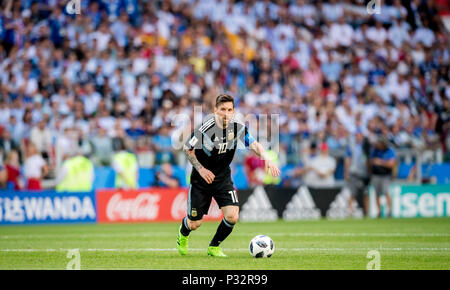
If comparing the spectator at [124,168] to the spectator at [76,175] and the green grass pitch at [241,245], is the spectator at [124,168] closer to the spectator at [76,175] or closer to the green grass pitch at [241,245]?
the spectator at [76,175]

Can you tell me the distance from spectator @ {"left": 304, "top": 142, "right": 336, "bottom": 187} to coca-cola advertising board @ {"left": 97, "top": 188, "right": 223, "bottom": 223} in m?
2.88

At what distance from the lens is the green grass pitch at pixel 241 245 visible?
1133 centimetres

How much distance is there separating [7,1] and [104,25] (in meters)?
2.89

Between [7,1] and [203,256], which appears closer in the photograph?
[203,256]

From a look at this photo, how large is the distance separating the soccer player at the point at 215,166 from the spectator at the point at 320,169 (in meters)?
10.8

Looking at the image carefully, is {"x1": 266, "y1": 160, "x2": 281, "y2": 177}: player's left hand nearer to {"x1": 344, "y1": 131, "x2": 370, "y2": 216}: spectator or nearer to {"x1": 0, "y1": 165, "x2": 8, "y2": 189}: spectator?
{"x1": 0, "y1": 165, "x2": 8, "y2": 189}: spectator

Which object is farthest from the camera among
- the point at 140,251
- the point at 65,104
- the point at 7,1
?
the point at 7,1

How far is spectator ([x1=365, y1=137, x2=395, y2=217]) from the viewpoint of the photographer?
22953 millimetres

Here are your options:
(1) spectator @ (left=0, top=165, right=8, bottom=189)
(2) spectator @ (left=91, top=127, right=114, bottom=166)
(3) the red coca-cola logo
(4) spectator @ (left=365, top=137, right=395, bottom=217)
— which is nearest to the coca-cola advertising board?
(3) the red coca-cola logo

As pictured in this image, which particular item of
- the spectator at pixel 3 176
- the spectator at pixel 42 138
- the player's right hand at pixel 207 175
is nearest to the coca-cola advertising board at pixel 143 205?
the spectator at pixel 42 138

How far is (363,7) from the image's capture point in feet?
96.6

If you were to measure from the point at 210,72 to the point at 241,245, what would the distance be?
11.8 metres

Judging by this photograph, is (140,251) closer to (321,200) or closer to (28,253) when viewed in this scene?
(28,253)

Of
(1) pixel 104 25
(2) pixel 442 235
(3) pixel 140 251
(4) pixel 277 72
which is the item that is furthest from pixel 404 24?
(3) pixel 140 251
